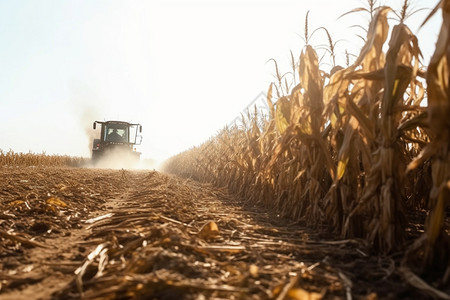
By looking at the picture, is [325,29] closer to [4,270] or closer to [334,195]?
[334,195]

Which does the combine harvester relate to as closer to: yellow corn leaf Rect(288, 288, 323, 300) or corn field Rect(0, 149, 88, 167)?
corn field Rect(0, 149, 88, 167)

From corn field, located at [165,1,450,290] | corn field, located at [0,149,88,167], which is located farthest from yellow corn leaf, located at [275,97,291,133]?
corn field, located at [0,149,88,167]

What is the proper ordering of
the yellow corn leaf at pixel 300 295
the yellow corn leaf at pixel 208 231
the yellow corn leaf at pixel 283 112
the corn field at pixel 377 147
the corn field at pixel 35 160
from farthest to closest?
1. the corn field at pixel 35 160
2. the yellow corn leaf at pixel 283 112
3. the yellow corn leaf at pixel 208 231
4. the corn field at pixel 377 147
5. the yellow corn leaf at pixel 300 295

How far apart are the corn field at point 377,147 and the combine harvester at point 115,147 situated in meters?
19.1

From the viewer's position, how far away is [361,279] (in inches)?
66.4

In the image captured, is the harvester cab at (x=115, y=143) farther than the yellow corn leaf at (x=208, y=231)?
Yes

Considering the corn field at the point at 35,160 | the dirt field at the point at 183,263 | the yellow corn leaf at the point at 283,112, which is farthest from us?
the corn field at the point at 35,160

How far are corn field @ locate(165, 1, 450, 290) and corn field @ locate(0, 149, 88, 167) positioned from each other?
1567cm

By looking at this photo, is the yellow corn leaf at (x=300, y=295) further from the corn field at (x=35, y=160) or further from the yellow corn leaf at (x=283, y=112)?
the corn field at (x=35, y=160)

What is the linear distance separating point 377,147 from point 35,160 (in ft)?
71.2

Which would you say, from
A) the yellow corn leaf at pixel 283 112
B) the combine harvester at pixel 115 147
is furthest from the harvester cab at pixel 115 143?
the yellow corn leaf at pixel 283 112

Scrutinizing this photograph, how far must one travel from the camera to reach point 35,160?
20.3m

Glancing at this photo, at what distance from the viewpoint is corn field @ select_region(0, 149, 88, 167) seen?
17.2 m

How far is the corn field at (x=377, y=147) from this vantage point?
1.65 metres
